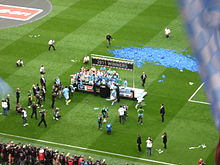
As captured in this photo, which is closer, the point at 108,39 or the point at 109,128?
the point at 109,128

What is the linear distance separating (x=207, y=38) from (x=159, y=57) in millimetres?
44994

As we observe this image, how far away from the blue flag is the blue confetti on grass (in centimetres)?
4300

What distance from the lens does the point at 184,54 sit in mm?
51625

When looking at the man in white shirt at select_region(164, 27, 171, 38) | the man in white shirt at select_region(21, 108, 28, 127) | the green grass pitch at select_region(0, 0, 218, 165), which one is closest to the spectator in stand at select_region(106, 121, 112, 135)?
the green grass pitch at select_region(0, 0, 218, 165)

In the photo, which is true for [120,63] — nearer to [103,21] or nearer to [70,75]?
[70,75]

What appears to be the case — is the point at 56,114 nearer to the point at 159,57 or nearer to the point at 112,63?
the point at 112,63

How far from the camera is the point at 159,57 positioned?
167 feet

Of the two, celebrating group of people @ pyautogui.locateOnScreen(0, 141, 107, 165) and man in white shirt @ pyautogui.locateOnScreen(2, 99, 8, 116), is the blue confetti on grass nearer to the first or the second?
man in white shirt @ pyautogui.locateOnScreen(2, 99, 8, 116)

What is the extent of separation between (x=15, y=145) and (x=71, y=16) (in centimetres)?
2737

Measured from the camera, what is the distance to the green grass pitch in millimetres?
38062

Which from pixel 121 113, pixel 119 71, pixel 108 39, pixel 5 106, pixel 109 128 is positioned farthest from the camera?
pixel 108 39

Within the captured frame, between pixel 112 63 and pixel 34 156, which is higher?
pixel 112 63

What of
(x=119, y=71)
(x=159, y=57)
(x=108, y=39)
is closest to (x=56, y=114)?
(x=119, y=71)

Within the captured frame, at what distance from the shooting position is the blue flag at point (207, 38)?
237 inches
